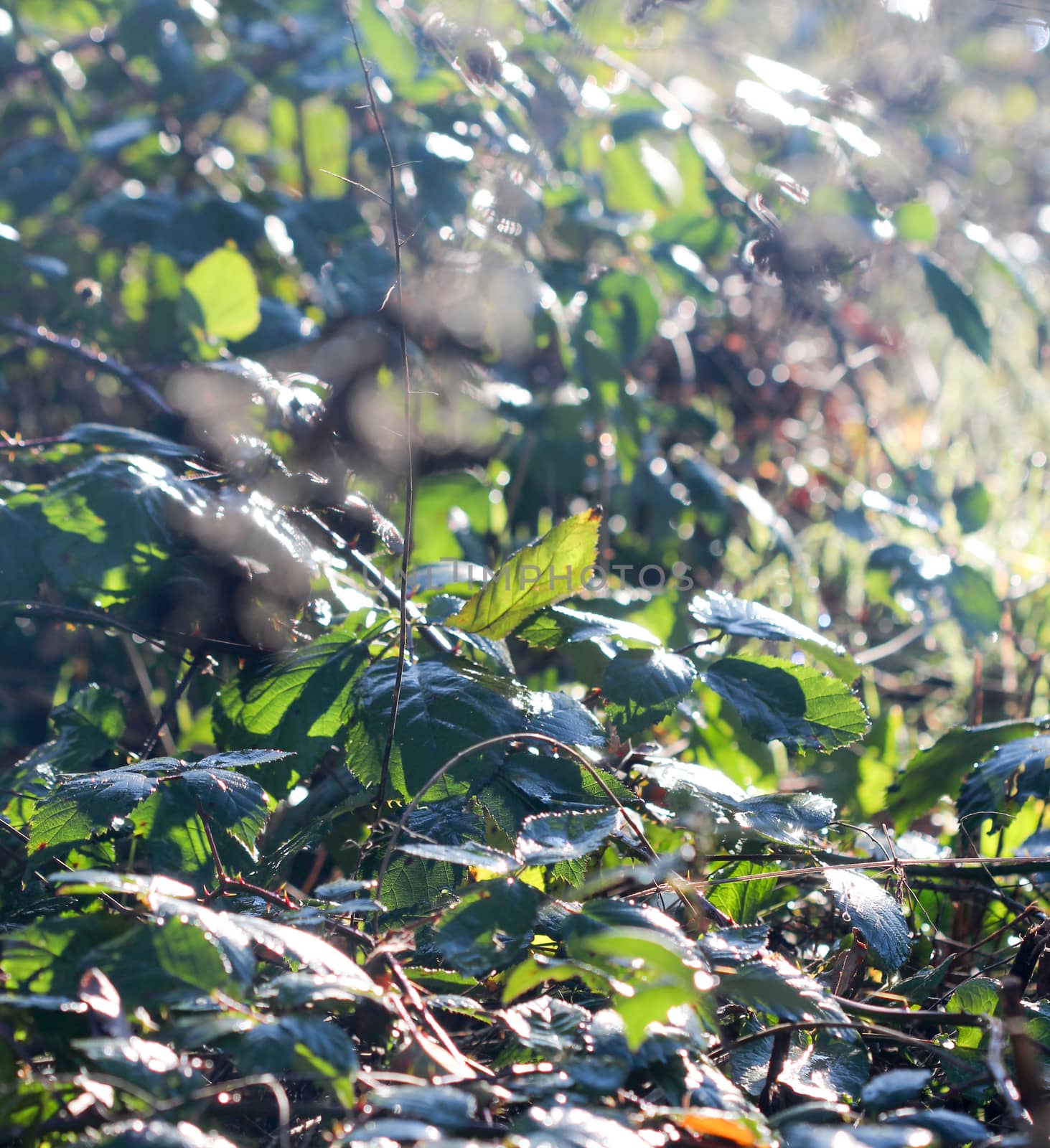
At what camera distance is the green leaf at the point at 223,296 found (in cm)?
139

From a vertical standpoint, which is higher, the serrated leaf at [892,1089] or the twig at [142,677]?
the serrated leaf at [892,1089]

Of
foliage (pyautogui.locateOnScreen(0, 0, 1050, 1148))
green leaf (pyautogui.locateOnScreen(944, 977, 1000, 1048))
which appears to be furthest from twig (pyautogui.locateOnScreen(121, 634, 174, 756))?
green leaf (pyautogui.locateOnScreen(944, 977, 1000, 1048))

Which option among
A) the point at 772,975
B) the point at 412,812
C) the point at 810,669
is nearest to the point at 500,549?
the point at 810,669

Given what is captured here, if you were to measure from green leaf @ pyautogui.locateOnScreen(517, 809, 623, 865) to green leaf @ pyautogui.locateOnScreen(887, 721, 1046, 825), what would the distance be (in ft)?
1.70

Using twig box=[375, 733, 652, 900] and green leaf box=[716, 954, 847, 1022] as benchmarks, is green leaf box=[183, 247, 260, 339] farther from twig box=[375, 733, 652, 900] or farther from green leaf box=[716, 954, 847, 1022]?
green leaf box=[716, 954, 847, 1022]

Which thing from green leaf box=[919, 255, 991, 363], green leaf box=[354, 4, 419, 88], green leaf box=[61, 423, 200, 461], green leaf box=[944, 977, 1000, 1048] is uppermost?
green leaf box=[354, 4, 419, 88]

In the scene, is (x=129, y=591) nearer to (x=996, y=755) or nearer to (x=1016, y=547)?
(x=996, y=755)

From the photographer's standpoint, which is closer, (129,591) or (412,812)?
(412,812)

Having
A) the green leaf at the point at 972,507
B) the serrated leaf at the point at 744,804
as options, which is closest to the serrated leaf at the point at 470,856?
the serrated leaf at the point at 744,804

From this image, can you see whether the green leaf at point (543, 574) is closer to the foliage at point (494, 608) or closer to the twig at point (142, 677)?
the foliage at point (494, 608)

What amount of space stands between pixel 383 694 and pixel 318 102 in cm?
164

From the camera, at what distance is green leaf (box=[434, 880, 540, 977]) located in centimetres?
63

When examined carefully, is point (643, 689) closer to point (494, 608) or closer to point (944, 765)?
point (494, 608)

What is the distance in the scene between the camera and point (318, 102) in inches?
80.4
